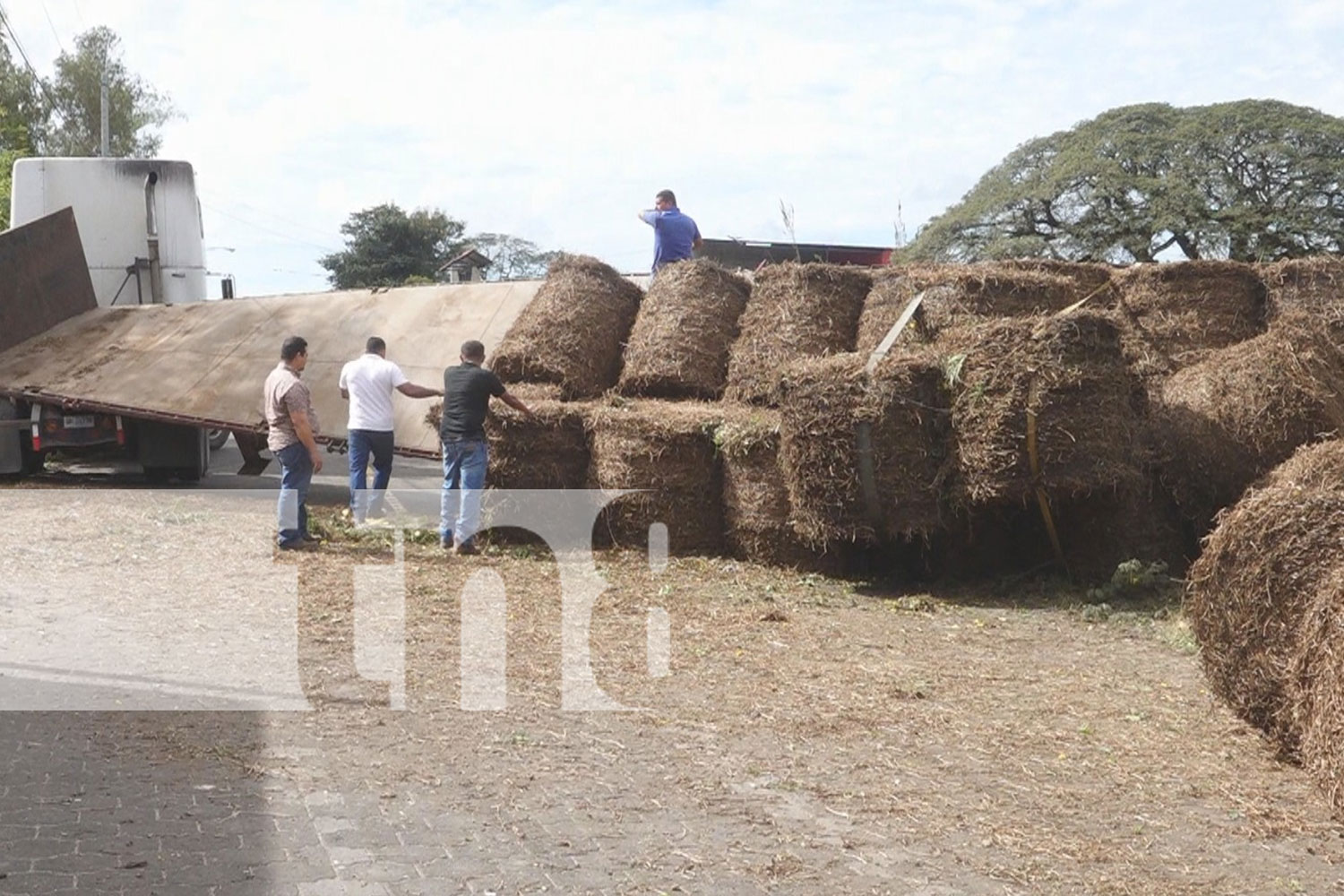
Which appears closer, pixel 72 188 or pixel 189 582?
pixel 189 582

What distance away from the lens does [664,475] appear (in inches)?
457

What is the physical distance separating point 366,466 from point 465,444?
Result: 1851mm

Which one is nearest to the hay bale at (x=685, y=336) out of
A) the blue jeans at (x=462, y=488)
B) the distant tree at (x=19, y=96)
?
the blue jeans at (x=462, y=488)

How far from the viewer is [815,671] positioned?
793cm

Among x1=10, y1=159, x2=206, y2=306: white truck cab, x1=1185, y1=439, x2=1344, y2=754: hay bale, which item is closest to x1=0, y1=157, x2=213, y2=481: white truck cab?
x1=10, y1=159, x2=206, y2=306: white truck cab

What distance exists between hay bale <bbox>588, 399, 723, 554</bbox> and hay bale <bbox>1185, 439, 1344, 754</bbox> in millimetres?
5342

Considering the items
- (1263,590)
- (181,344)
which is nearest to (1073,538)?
(1263,590)

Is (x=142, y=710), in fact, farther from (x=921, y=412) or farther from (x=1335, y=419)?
(x=1335, y=419)

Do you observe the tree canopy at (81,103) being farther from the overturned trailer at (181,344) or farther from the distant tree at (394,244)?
the overturned trailer at (181,344)

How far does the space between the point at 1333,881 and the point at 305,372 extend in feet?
40.7

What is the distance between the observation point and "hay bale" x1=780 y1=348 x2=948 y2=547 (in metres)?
10.1

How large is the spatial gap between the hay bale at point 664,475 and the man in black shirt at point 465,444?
82 centimetres

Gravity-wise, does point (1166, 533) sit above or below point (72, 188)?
below

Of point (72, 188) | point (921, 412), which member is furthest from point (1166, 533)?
point (72, 188)
